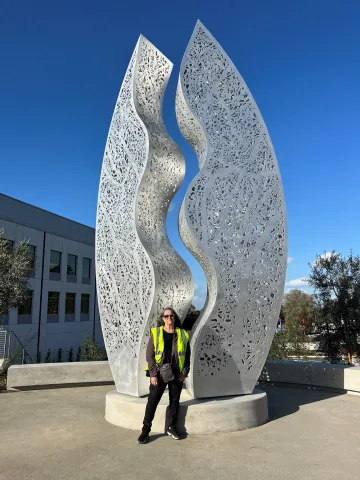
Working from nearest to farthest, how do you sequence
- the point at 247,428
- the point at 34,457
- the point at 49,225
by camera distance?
the point at 34,457 → the point at 247,428 → the point at 49,225

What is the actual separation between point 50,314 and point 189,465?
23.6m

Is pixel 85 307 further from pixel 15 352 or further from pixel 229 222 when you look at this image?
pixel 229 222

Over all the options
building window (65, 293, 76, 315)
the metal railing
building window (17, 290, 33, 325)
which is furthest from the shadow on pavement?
building window (65, 293, 76, 315)

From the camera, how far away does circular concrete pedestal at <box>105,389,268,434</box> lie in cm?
551

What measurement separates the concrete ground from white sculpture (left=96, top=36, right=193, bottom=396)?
1127 mm

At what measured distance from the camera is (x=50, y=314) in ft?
86.6

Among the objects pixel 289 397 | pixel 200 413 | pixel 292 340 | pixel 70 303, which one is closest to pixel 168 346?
pixel 200 413

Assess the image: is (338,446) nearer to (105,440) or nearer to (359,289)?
(105,440)

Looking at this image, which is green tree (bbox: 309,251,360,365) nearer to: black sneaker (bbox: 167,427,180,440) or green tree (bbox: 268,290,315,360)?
green tree (bbox: 268,290,315,360)

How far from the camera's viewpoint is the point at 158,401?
5.21 meters

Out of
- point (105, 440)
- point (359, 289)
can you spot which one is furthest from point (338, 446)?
point (359, 289)

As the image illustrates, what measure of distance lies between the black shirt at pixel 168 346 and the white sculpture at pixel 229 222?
792 millimetres

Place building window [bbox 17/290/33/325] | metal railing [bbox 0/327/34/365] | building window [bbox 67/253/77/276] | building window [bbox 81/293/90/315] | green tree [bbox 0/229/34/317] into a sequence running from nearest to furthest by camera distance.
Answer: metal railing [bbox 0/327/34/365], green tree [bbox 0/229/34/317], building window [bbox 17/290/33/325], building window [bbox 67/253/77/276], building window [bbox 81/293/90/315]

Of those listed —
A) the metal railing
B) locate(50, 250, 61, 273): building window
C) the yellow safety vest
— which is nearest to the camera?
the yellow safety vest
